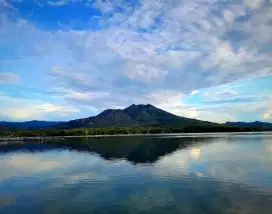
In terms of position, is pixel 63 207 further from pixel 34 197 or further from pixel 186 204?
pixel 186 204

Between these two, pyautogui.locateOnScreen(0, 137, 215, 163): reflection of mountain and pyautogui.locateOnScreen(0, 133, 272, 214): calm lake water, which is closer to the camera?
pyautogui.locateOnScreen(0, 133, 272, 214): calm lake water

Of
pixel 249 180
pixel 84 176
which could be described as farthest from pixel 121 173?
pixel 249 180

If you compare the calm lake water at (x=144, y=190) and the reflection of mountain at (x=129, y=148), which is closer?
the calm lake water at (x=144, y=190)

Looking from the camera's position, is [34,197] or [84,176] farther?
[84,176]

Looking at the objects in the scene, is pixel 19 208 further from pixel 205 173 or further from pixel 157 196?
pixel 205 173

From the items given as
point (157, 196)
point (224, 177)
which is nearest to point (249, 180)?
point (224, 177)

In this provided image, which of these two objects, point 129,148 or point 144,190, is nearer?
point 144,190

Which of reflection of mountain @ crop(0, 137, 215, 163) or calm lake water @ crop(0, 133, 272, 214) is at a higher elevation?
reflection of mountain @ crop(0, 137, 215, 163)

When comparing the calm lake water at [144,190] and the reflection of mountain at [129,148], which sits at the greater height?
the reflection of mountain at [129,148]

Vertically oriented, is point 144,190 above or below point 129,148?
below

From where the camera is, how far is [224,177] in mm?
43250

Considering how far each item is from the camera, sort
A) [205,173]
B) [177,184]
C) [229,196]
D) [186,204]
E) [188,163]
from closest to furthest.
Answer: [186,204] < [229,196] < [177,184] < [205,173] < [188,163]

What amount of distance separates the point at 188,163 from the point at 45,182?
1053 inches

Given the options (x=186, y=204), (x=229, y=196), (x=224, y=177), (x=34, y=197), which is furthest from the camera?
(x=224, y=177)
